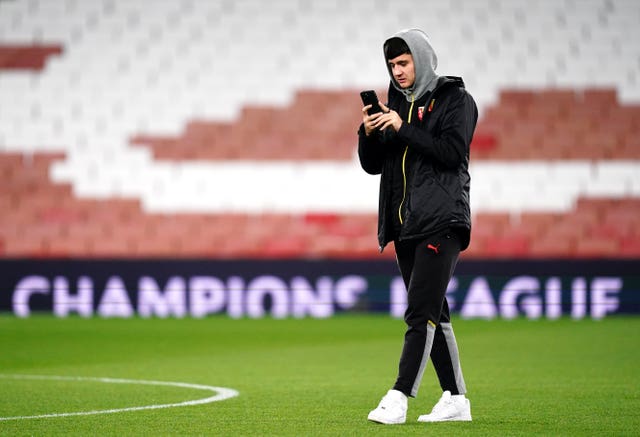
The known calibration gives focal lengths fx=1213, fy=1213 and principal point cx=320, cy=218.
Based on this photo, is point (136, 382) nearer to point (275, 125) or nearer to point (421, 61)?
point (421, 61)

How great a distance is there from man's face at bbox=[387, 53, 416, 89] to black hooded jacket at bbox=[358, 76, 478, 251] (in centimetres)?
11

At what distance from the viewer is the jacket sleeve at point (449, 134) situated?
4.73 meters

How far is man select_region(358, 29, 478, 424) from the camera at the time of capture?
476 centimetres

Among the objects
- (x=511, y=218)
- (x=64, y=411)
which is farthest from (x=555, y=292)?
(x=64, y=411)

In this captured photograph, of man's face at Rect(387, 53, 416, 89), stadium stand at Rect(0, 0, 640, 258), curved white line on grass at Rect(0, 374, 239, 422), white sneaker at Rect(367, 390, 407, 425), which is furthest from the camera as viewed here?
stadium stand at Rect(0, 0, 640, 258)

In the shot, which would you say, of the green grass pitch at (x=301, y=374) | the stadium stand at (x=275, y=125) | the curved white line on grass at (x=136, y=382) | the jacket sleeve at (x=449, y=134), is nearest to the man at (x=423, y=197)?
the jacket sleeve at (x=449, y=134)

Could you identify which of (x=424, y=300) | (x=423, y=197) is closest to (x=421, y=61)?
(x=423, y=197)

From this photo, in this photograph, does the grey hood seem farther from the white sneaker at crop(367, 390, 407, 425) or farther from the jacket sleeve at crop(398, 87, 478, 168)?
the white sneaker at crop(367, 390, 407, 425)

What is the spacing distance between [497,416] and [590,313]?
8980mm

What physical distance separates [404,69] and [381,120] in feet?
0.77

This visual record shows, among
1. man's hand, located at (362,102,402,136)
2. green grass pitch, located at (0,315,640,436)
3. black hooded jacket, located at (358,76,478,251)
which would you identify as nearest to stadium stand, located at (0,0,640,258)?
green grass pitch, located at (0,315,640,436)

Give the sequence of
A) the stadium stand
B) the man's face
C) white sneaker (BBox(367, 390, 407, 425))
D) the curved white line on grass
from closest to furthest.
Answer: white sneaker (BBox(367, 390, 407, 425))
the man's face
the curved white line on grass
the stadium stand

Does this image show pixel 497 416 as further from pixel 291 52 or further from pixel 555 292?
pixel 291 52

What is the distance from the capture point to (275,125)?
16125 mm
